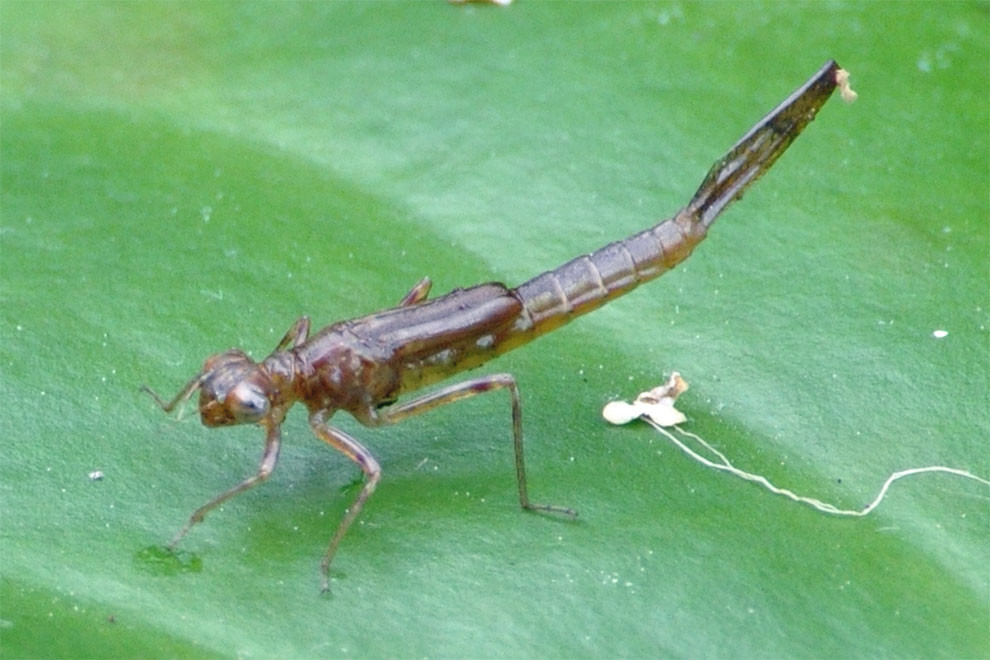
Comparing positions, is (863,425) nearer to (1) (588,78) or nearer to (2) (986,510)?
(2) (986,510)

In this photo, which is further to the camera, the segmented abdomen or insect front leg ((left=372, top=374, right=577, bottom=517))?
the segmented abdomen

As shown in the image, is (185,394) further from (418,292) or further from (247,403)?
(418,292)

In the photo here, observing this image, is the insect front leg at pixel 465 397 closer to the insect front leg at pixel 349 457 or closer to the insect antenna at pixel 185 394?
the insect front leg at pixel 349 457

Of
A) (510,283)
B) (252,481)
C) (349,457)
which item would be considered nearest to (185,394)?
(252,481)

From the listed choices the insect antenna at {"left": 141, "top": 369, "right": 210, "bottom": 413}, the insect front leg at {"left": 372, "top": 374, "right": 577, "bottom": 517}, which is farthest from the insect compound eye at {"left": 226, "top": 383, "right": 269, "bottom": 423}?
the insect front leg at {"left": 372, "top": 374, "right": 577, "bottom": 517}

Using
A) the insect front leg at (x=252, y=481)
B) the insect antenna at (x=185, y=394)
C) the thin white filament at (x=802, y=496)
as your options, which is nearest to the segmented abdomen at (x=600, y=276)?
the thin white filament at (x=802, y=496)

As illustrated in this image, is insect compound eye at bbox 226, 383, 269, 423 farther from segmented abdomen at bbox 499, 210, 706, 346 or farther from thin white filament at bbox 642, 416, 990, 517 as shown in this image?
thin white filament at bbox 642, 416, 990, 517
